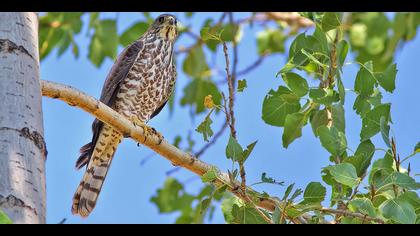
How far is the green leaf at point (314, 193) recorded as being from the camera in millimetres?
3146

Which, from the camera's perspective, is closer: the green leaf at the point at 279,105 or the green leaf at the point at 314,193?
the green leaf at the point at 314,193

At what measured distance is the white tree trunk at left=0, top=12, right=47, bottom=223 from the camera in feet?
7.34

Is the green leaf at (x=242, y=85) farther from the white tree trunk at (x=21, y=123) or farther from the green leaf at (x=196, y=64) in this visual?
the green leaf at (x=196, y=64)

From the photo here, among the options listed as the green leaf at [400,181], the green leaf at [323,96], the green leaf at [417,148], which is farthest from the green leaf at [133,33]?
the green leaf at [400,181]

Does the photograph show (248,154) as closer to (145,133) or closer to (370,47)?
(145,133)

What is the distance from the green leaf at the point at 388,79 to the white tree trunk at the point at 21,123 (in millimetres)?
1480

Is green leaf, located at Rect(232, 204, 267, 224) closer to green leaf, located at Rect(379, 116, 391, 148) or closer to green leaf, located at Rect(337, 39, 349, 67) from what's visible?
green leaf, located at Rect(379, 116, 391, 148)

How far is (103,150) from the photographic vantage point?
5543mm

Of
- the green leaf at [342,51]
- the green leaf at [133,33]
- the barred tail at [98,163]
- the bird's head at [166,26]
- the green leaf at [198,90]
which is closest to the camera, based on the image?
the green leaf at [342,51]

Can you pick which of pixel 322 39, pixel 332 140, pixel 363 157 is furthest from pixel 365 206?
pixel 322 39

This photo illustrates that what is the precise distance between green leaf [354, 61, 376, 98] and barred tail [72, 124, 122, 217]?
2.22 metres

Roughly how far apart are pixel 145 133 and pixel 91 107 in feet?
1.69
